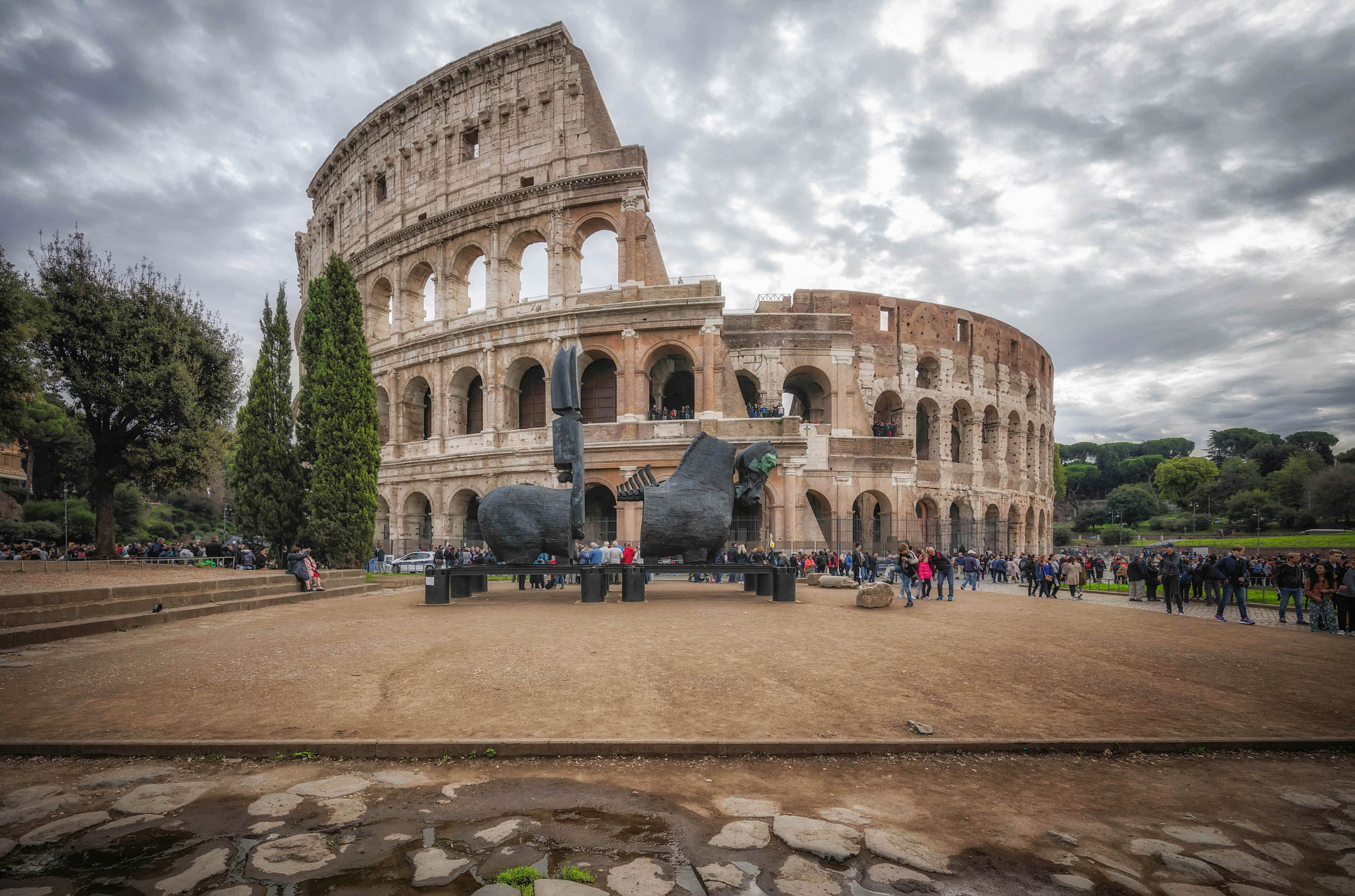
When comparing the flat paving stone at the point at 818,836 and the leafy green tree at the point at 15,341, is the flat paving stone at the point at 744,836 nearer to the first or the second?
the flat paving stone at the point at 818,836

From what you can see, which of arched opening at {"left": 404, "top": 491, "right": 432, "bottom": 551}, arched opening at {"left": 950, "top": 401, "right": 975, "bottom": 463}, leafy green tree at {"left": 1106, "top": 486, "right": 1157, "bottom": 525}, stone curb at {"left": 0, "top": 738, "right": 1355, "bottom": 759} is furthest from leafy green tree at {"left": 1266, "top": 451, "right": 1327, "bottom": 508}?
arched opening at {"left": 404, "top": 491, "right": 432, "bottom": 551}

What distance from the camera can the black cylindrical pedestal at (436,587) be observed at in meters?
12.0

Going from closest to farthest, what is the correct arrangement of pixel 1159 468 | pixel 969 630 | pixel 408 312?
pixel 969 630 < pixel 408 312 < pixel 1159 468

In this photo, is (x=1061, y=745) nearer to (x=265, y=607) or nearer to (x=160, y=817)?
(x=160, y=817)

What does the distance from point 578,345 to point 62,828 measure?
21.2 m

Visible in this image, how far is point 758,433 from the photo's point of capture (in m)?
22.5

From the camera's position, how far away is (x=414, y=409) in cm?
2733

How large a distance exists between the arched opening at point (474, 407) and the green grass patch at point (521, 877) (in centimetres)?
2545

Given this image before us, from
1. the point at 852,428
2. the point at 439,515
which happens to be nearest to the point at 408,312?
the point at 439,515

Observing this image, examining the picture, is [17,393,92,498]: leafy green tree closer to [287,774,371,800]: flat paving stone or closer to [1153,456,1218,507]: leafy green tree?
[287,774,371,800]: flat paving stone

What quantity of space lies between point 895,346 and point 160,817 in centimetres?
3041

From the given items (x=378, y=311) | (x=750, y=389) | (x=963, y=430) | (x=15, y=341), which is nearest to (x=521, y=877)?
(x=15, y=341)

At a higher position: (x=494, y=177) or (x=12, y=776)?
(x=494, y=177)

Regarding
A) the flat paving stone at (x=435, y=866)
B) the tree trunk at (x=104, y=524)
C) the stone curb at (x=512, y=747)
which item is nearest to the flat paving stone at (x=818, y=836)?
the stone curb at (x=512, y=747)
